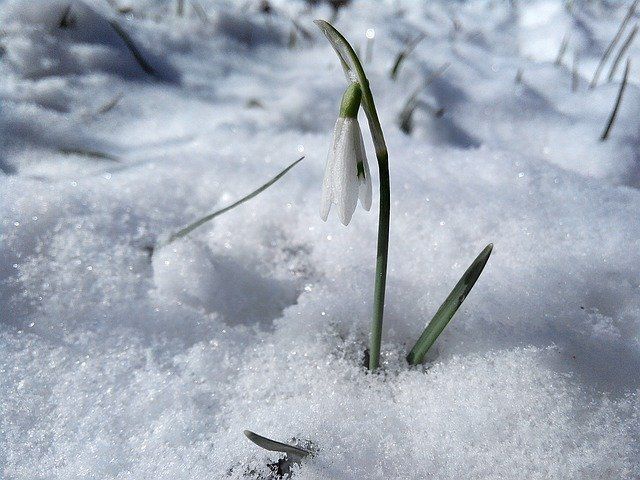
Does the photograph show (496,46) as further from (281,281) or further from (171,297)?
(171,297)

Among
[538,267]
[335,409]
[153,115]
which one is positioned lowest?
[153,115]

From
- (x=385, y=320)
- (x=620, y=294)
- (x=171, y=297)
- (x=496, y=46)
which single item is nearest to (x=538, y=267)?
(x=620, y=294)

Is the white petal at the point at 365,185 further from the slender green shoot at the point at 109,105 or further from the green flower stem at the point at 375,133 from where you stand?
the slender green shoot at the point at 109,105

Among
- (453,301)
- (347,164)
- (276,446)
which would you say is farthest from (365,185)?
(276,446)

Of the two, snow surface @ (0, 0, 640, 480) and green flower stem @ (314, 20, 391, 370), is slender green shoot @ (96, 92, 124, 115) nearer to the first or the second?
snow surface @ (0, 0, 640, 480)

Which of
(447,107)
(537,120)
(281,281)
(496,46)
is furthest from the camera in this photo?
(496,46)

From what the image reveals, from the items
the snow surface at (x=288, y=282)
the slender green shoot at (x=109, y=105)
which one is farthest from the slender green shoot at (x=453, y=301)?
the slender green shoot at (x=109, y=105)

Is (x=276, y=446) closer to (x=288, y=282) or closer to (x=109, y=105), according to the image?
(x=288, y=282)
